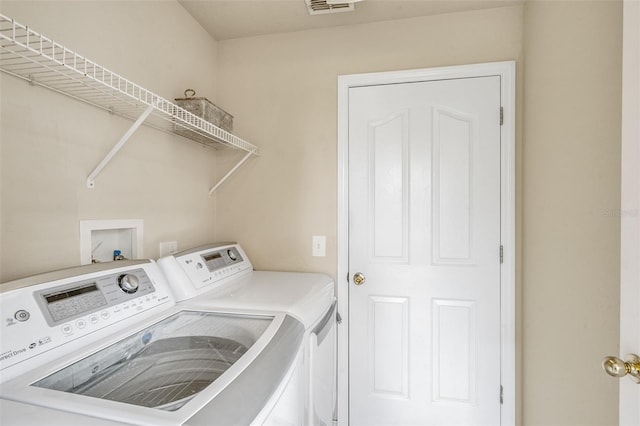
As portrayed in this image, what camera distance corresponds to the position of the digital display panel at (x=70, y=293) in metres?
0.82

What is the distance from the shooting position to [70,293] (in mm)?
878

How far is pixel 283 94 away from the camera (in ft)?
6.51

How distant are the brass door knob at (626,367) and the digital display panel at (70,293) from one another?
140 cm

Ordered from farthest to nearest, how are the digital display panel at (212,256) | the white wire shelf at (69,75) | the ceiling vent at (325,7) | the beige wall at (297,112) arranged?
the beige wall at (297,112) < the ceiling vent at (325,7) < the digital display panel at (212,256) < the white wire shelf at (69,75)

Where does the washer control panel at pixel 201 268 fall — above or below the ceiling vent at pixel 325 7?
below

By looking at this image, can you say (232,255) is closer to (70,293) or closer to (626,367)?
(70,293)

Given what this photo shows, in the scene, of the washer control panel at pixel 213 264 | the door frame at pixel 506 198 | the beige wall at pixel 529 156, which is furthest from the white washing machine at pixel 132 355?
the door frame at pixel 506 198

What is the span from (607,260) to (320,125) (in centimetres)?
148

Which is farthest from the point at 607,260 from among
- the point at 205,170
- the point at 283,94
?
the point at 205,170

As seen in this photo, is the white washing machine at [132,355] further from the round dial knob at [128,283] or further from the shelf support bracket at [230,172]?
the shelf support bracket at [230,172]

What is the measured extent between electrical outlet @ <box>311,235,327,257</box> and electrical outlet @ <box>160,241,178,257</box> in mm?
778

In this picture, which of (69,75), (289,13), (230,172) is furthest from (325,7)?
(69,75)

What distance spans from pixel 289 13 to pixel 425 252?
1580 millimetres

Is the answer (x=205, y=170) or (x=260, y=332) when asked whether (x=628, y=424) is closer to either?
(x=260, y=332)
